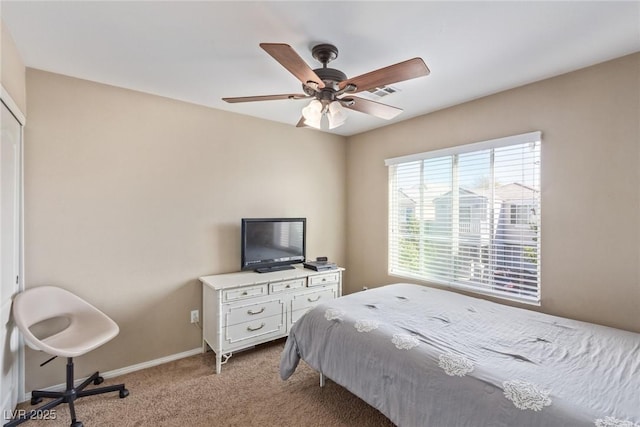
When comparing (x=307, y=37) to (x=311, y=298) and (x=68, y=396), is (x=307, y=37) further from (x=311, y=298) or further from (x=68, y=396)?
(x=68, y=396)

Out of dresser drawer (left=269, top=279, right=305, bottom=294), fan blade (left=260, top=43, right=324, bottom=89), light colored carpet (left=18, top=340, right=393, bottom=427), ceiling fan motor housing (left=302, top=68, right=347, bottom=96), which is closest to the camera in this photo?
fan blade (left=260, top=43, right=324, bottom=89)

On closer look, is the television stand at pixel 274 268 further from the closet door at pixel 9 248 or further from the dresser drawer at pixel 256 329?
the closet door at pixel 9 248

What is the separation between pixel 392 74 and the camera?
1.66m

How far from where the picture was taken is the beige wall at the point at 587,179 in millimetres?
2082

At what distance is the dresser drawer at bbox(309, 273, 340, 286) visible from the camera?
10.7 ft

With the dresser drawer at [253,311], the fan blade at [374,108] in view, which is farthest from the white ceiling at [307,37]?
the dresser drawer at [253,311]

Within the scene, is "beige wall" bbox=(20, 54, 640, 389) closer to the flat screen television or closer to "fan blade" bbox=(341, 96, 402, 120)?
the flat screen television

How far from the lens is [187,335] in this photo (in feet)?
9.80

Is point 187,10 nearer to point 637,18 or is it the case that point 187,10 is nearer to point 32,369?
point 637,18

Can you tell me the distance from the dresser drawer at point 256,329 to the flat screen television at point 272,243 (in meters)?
0.54

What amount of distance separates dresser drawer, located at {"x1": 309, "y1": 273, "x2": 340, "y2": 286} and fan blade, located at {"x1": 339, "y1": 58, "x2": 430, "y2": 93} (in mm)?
2076

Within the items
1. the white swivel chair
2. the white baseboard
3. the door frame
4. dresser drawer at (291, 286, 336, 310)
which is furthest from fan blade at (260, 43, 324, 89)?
the white baseboard

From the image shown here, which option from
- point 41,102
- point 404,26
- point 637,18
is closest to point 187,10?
point 404,26

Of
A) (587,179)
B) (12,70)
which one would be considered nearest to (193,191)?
(12,70)
